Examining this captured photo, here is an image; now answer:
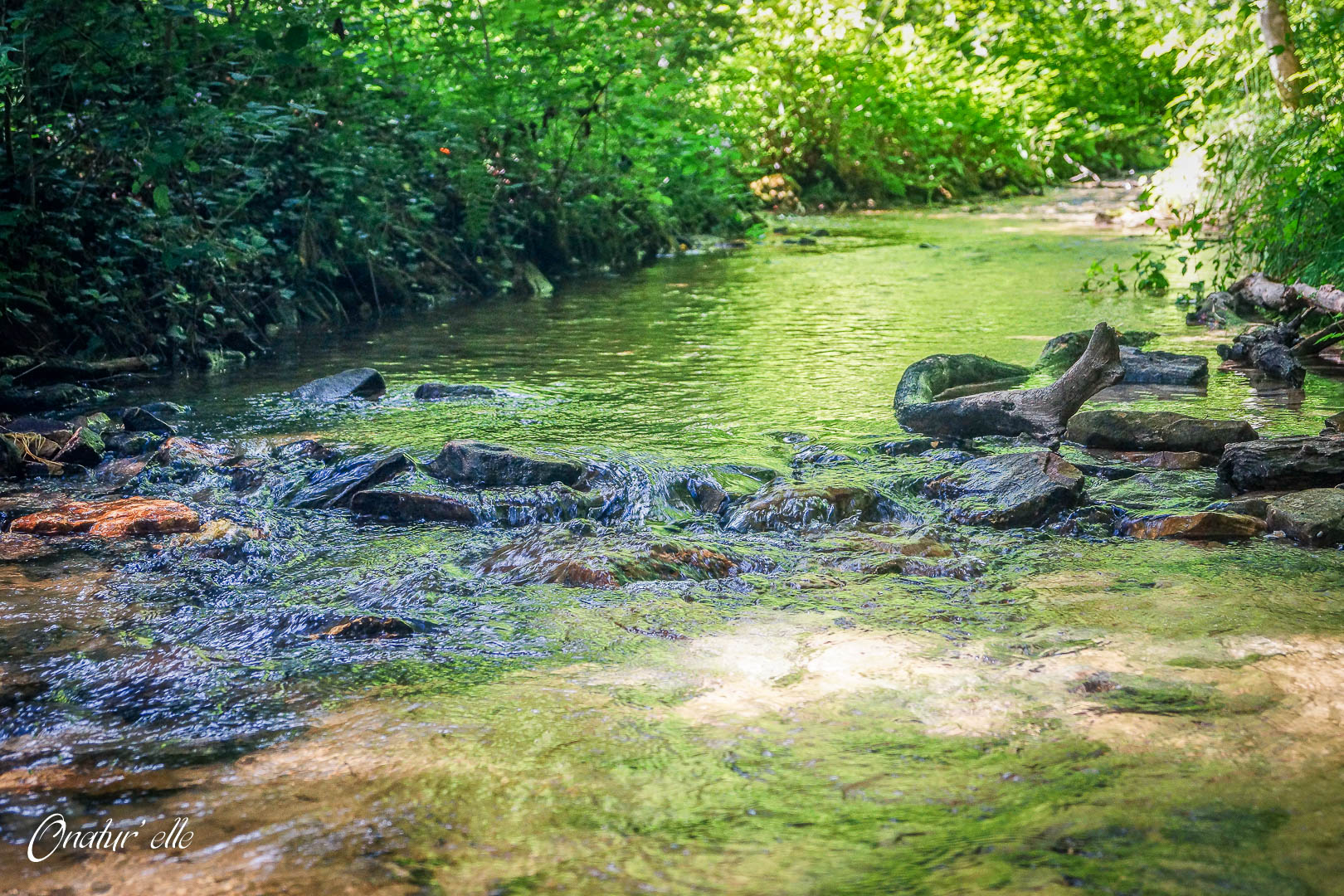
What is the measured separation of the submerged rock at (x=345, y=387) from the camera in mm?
6598

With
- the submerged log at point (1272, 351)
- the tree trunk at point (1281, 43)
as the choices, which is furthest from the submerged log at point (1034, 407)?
the tree trunk at point (1281, 43)

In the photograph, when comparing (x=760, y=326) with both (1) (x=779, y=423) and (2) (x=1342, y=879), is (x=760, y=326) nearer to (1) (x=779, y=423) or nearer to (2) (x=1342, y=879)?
(1) (x=779, y=423)

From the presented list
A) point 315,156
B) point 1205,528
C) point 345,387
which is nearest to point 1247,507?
point 1205,528

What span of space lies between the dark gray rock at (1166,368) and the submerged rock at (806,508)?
252 centimetres

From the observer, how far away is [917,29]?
23.6 metres

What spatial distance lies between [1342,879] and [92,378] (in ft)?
22.0

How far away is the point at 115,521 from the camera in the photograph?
4.29m

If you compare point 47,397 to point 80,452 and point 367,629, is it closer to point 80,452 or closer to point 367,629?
point 80,452

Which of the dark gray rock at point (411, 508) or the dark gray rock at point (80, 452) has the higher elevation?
the dark gray rock at point (80, 452)

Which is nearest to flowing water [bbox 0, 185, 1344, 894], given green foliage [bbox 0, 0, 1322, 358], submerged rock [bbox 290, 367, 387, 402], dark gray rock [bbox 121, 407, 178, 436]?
dark gray rock [bbox 121, 407, 178, 436]

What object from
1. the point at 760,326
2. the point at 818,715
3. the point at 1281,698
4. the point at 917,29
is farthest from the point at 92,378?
the point at 917,29

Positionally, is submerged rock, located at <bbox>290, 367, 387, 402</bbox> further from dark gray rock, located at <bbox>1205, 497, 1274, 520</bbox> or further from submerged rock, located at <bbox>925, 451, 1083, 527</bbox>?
dark gray rock, located at <bbox>1205, 497, 1274, 520</bbox>

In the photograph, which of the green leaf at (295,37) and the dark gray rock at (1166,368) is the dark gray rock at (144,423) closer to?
the green leaf at (295,37)

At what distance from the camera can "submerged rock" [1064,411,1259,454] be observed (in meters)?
4.89
